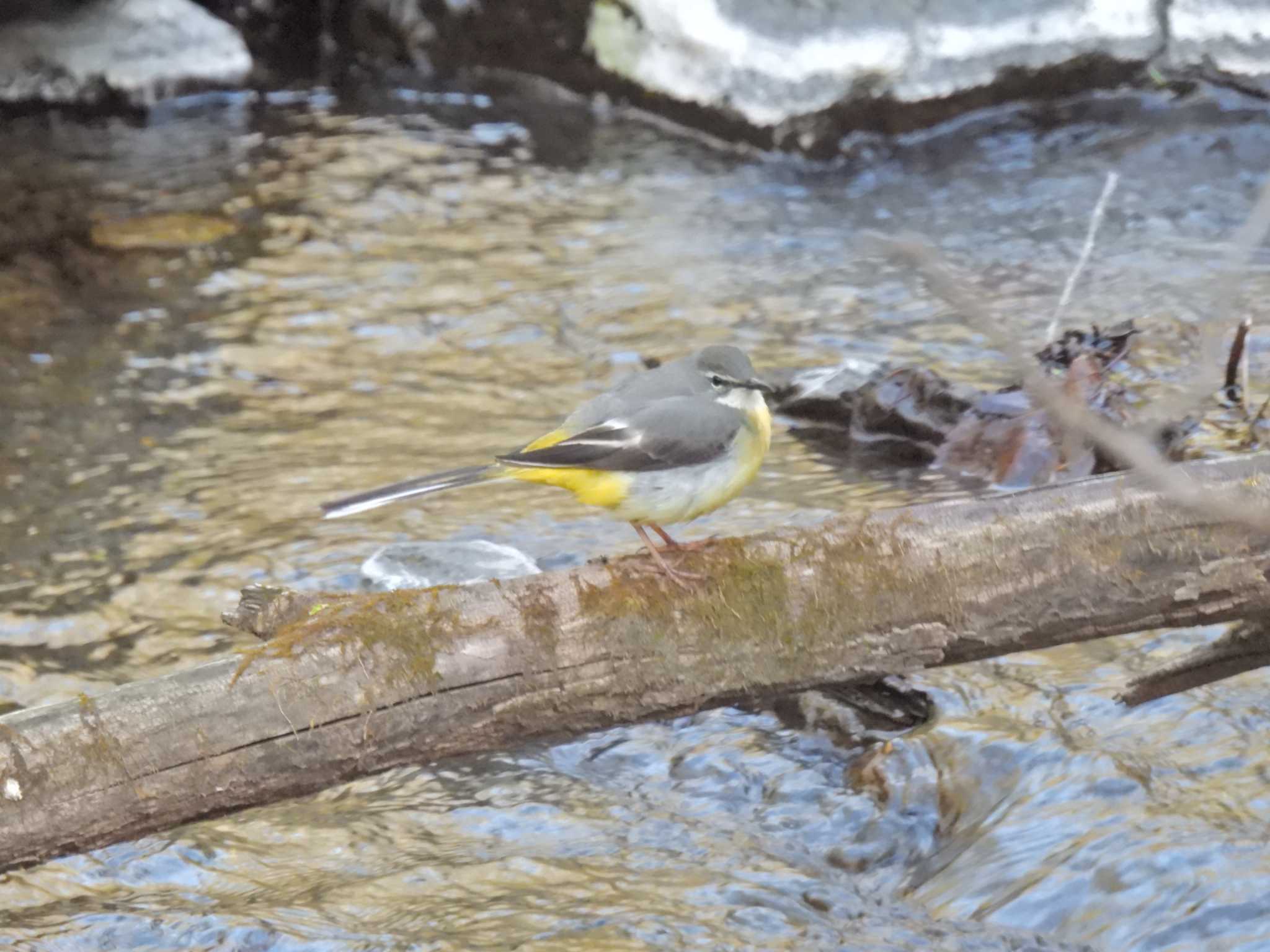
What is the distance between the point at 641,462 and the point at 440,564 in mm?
1923

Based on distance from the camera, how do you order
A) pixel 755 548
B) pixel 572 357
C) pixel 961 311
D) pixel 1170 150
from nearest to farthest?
pixel 961 311
pixel 755 548
pixel 572 357
pixel 1170 150

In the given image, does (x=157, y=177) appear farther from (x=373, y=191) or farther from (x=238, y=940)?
(x=238, y=940)

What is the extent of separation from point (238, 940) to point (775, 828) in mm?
1560

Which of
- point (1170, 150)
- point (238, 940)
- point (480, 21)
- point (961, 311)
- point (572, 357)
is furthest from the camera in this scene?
point (480, 21)

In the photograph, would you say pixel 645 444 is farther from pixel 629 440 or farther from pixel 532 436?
pixel 532 436

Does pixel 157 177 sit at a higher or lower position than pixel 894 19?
lower

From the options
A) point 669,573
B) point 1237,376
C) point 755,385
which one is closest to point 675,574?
point 669,573

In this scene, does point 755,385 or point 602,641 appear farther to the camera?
point 755,385

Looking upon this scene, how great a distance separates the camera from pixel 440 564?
590 centimetres

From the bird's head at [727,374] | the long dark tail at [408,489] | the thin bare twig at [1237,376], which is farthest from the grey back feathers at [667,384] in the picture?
the thin bare twig at [1237,376]

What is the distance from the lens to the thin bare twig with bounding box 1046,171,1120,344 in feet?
25.1

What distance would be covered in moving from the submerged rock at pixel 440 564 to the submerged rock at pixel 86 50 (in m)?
8.76

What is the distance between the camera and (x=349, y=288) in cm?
969

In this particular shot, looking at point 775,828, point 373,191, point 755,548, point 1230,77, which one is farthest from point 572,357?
A: point 1230,77
